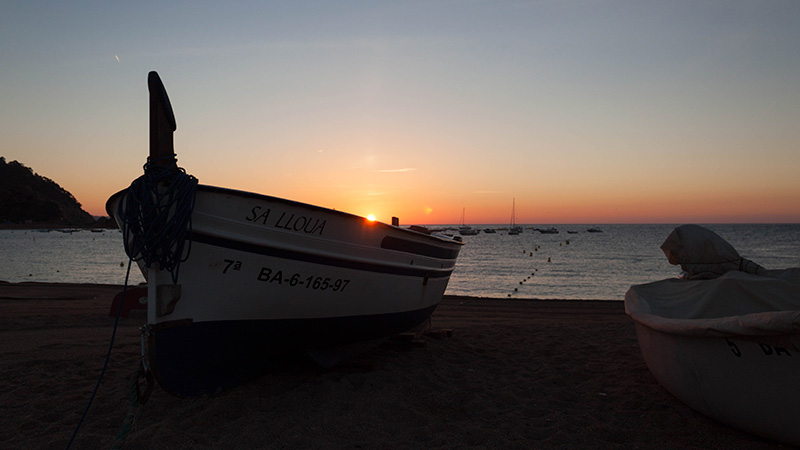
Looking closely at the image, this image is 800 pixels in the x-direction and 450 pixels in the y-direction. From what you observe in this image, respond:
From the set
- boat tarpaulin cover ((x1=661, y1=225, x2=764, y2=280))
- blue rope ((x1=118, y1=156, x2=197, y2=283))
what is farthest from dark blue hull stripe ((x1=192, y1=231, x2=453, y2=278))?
boat tarpaulin cover ((x1=661, y1=225, x2=764, y2=280))

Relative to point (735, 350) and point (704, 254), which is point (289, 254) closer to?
point (735, 350)

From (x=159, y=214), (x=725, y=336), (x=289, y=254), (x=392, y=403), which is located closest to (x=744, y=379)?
(x=725, y=336)

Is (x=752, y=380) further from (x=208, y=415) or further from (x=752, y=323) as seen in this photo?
(x=208, y=415)

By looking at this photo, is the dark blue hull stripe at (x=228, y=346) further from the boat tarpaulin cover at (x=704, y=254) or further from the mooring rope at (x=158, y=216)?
the boat tarpaulin cover at (x=704, y=254)

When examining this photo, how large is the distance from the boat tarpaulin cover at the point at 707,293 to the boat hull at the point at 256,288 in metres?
3.26

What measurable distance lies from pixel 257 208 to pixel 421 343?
3.76 meters

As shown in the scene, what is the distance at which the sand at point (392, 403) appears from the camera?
408cm

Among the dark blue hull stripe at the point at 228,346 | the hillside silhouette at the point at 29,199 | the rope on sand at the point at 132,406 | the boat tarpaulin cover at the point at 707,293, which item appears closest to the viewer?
the rope on sand at the point at 132,406

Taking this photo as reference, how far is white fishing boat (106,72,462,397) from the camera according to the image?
13.3 feet

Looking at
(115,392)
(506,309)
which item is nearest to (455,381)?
(115,392)

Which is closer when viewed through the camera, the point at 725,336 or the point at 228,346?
the point at 725,336

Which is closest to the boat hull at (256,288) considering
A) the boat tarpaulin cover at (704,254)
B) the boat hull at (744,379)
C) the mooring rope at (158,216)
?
the mooring rope at (158,216)

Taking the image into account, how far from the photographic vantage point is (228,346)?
4664 millimetres

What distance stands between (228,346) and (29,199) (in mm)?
154918
